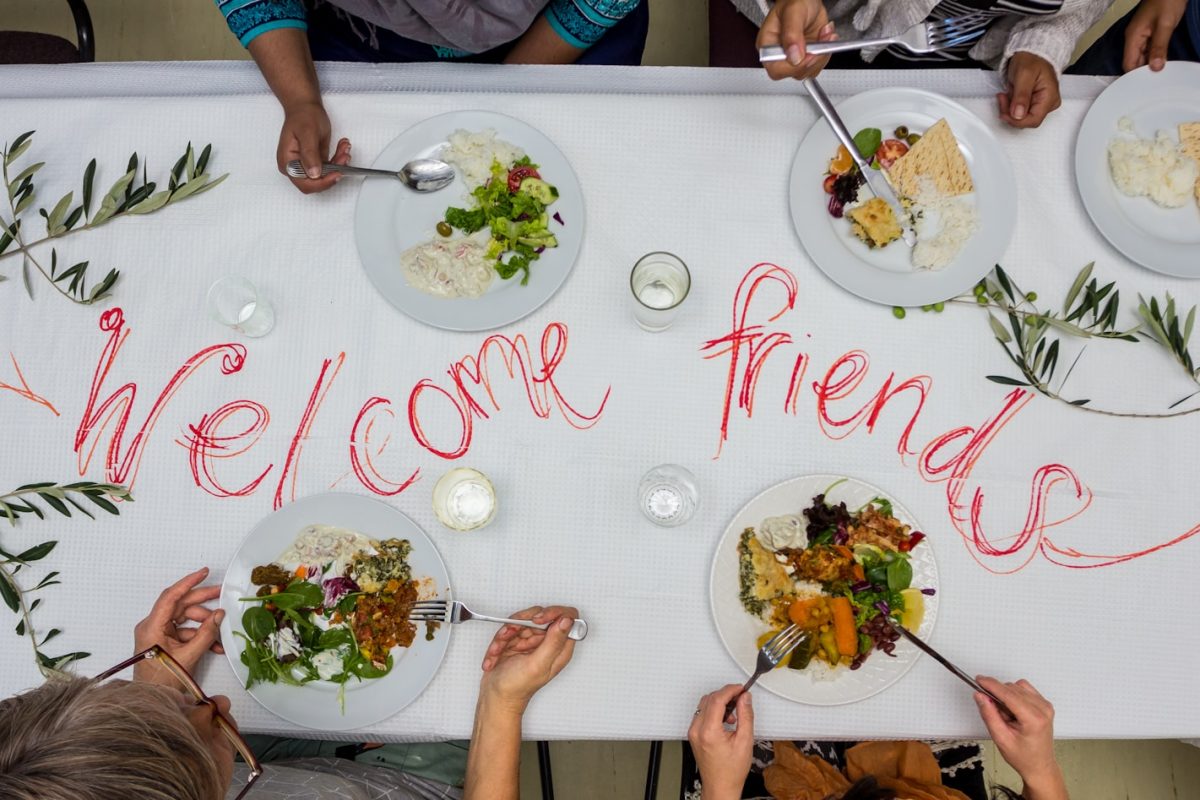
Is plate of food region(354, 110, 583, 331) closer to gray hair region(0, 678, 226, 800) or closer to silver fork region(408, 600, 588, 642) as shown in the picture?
silver fork region(408, 600, 588, 642)

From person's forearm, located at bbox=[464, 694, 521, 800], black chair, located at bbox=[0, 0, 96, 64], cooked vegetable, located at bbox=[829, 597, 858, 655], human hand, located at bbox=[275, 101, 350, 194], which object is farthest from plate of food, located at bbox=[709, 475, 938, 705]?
black chair, located at bbox=[0, 0, 96, 64]

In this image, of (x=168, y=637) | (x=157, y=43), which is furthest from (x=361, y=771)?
(x=157, y=43)

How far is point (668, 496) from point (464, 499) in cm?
29

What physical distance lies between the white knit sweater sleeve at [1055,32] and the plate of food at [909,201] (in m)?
0.13

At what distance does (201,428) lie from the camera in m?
1.04

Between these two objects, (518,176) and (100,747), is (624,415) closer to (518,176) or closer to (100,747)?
(518,176)

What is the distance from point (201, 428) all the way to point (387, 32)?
0.77 meters

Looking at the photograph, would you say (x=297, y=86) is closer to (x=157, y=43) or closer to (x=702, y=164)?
(x=702, y=164)

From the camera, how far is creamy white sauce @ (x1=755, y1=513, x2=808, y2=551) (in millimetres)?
962

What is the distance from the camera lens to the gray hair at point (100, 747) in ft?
2.23

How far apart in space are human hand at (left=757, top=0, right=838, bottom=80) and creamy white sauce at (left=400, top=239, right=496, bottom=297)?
49 cm

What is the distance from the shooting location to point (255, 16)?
1.07 metres

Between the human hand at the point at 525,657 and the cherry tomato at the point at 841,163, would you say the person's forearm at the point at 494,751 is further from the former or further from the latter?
the cherry tomato at the point at 841,163

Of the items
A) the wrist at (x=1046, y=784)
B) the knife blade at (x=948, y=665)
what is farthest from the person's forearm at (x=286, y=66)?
the wrist at (x=1046, y=784)
